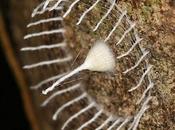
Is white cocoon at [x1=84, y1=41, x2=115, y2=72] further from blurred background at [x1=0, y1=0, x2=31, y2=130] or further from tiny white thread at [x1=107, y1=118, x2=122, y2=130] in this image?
blurred background at [x1=0, y1=0, x2=31, y2=130]

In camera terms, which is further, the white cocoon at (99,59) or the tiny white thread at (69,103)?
the tiny white thread at (69,103)

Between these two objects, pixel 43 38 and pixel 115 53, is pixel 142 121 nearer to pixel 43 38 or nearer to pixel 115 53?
pixel 115 53

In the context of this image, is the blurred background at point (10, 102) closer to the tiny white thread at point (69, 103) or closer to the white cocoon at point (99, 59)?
the tiny white thread at point (69, 103)

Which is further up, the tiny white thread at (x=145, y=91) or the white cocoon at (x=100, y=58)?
the white cocoon at (x=100, y=58)

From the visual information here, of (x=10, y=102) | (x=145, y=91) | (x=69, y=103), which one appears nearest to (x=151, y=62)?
(x=145, y=91)

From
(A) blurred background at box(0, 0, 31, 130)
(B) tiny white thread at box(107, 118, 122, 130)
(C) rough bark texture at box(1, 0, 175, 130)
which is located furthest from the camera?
(A) blurred background at box(0, 0, 31, 130)

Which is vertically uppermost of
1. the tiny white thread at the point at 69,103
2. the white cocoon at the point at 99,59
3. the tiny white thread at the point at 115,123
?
the white cocoon at the point at 99,59

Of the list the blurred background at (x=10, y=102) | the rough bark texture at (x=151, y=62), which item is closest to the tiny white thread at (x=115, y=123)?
the rough bark texture at (x=151, y=62)

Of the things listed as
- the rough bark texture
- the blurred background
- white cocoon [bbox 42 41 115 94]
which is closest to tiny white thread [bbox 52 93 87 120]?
the rough bark texture

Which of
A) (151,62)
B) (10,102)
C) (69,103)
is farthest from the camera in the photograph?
(10,102)

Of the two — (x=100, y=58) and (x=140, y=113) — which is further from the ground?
(x=100, y=58)

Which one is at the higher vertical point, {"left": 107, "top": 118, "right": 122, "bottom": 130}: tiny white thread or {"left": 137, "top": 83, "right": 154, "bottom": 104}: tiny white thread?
{"left": 137, "top": 83, "right": 154, "bottom": 104}: tiny white thread

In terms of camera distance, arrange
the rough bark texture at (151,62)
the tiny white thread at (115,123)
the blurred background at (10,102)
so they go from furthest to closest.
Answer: the blurred background at (10,102) < the tiny white thread at (115,123) < the rough bark texture at (151,62)

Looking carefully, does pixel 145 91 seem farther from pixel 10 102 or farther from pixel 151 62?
pixel 10 102
